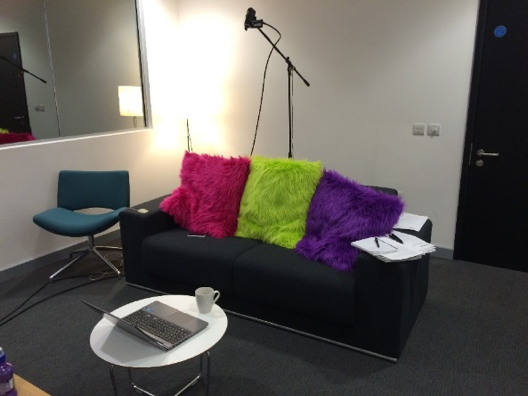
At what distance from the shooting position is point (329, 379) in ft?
6.82

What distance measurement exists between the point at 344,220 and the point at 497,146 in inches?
60.2

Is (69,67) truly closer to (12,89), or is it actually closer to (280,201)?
(12,89)

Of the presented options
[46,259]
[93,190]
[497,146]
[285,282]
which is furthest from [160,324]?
[497,146]

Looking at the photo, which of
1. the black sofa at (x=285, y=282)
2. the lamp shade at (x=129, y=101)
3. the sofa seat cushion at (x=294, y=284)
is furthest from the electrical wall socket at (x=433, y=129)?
the lamp shade at (x=129, y=101)

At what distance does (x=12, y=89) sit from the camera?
3.34 meters

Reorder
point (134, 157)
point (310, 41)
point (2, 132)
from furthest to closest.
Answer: point (134, 157) → point (310, 41) → point (2, 132)

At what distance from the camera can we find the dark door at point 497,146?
3014 mm

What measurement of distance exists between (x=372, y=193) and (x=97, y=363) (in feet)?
5.71

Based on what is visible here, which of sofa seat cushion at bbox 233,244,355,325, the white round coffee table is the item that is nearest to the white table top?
the white round coffee table

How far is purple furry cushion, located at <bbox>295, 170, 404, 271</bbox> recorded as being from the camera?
2.39 metres

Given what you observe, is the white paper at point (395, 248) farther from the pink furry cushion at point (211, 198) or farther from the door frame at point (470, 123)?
the door frame at point (470, 123)

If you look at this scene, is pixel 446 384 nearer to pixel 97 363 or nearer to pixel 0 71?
pixel 97 363

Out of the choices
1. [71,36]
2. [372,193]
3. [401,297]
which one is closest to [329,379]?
[401,297]

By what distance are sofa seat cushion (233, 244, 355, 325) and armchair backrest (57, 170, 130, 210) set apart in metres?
1.43
